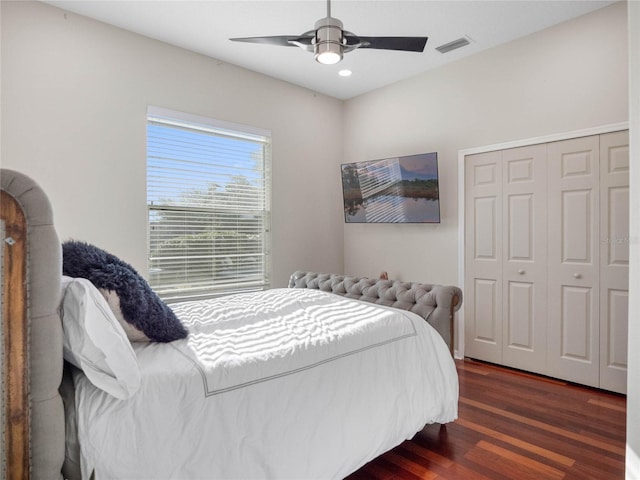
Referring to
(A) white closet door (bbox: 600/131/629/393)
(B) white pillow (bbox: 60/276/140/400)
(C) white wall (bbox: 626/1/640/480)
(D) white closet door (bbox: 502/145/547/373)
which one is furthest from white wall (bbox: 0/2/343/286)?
(C) white wall (bbox: 626/1/640/480)

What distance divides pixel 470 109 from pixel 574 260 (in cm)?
167

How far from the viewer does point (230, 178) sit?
154 inches

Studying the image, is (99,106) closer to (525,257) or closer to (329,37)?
(329,37)

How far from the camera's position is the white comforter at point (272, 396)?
4.03 ft

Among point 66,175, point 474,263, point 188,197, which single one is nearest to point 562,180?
point 474,263

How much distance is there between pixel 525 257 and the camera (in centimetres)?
342

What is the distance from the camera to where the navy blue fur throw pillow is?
150 centimetres

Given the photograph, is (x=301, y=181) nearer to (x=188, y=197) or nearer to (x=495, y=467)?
(x=188, y=197)

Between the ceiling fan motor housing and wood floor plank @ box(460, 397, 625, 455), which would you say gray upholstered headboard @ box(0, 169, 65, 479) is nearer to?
the ceiling fan motor housing

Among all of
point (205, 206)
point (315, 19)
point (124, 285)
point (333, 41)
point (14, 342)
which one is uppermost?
point (315, 19)

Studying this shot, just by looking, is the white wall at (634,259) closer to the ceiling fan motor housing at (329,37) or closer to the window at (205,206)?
the ceiling fan motor housing at (329,37)

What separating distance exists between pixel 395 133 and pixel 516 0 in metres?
1.73

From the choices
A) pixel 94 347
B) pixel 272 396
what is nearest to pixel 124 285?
pixel 94 347

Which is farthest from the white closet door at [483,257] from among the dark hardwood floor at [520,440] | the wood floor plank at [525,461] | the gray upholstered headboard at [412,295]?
the wood floor plank at [525,461]
